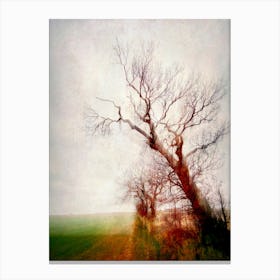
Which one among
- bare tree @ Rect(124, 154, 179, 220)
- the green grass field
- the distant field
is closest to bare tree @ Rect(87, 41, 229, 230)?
bare tree @ Rect(124, 154, 179, 220)

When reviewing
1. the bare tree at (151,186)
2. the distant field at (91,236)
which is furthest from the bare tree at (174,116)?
the distant field at (91,236)

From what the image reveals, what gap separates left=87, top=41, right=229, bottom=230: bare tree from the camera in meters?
3.38

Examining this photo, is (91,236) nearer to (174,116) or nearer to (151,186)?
(151,186)

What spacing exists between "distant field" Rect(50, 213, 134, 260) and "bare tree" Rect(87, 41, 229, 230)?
63 cm

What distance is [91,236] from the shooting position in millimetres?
3354

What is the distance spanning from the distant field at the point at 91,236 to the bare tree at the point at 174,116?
63cm

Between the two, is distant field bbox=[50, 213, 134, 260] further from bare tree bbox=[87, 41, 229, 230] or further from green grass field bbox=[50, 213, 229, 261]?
bare tree bbox=[87, 41, 229, 230]

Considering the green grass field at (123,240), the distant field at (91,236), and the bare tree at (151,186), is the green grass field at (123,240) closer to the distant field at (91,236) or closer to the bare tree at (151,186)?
the distant field at (91,236)

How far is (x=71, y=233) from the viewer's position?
3348mm

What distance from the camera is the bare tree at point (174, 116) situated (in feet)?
11.1
